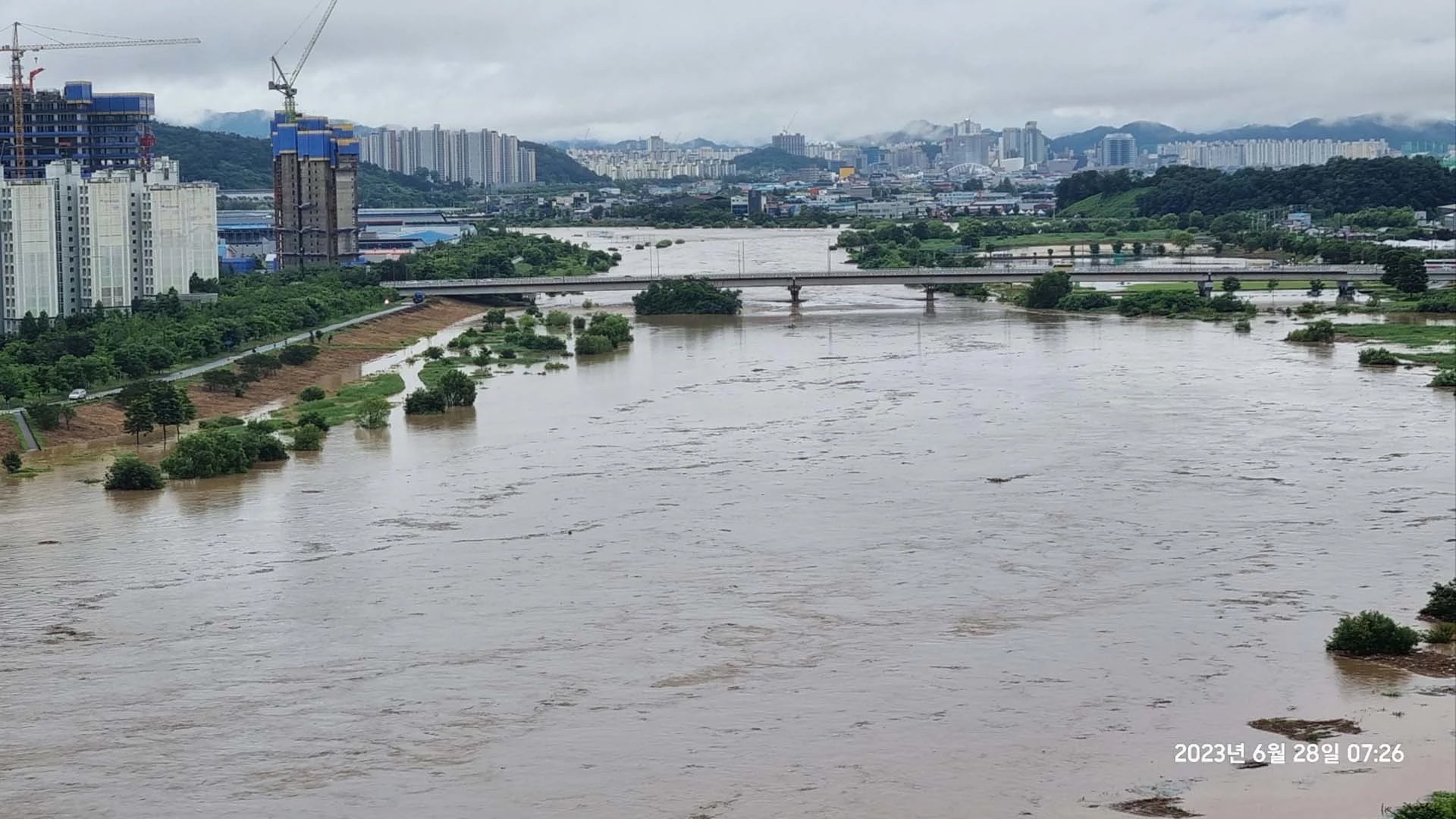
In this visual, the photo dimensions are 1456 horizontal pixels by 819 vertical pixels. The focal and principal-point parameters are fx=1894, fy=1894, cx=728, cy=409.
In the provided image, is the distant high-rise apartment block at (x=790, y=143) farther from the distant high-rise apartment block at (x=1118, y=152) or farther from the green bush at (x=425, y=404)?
the green bush at (x=425, y=404)

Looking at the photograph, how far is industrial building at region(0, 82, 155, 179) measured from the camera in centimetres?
3388

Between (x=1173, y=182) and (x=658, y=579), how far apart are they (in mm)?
40386

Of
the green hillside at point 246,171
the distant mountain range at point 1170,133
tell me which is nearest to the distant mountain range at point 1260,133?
the distant mountain range at point 1170,133

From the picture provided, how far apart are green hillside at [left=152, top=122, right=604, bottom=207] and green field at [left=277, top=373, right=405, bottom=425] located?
3746 centimetres

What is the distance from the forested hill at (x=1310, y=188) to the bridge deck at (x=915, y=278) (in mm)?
14894

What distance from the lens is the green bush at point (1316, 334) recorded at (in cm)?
2214

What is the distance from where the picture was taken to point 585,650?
908cm

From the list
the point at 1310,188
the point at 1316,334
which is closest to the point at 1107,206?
the point at 1310,188

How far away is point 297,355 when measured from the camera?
68.2ft

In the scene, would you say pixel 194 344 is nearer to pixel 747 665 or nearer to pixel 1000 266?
pixel 747 665

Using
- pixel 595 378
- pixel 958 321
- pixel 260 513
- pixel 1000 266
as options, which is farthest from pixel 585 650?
pixel 1000 266

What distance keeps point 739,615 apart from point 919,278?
19.9 meters

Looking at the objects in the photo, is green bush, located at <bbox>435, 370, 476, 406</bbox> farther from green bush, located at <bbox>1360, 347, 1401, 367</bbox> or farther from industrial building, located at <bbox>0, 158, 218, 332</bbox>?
green bush, located at <bbox>1360, 347, 1401, 367</bbox>

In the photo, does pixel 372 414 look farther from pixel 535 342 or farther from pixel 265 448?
pixel 535 342
